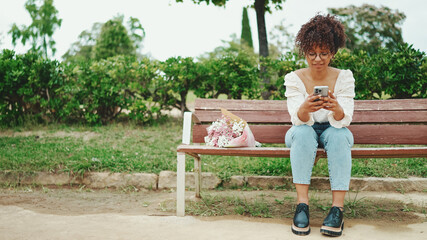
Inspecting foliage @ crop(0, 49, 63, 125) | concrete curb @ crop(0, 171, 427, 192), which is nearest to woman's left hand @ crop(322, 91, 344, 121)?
concrete curb @ crop(0, 171, 427, 192)

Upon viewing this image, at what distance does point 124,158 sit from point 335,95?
9.24 feet

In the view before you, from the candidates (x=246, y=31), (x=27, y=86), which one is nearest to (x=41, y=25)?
(x=246, y=31)

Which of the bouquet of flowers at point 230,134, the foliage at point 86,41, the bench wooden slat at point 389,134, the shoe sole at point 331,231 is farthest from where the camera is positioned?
the foliage at point 86,41

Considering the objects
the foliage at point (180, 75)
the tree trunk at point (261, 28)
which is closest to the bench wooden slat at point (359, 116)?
the foliage at point (180, 75)

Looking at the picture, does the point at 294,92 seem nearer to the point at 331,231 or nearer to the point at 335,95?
the point at 335,95

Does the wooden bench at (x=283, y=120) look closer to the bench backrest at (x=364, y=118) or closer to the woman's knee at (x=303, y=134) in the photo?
the bench backrest at (x=364, y=118)

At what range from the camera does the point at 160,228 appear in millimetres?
3066

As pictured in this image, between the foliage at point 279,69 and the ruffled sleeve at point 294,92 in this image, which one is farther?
the foliage at point 279,69

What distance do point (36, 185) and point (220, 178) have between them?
7.17 feet

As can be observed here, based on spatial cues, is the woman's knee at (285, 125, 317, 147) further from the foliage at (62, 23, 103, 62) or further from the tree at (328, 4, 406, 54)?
the foliage at (62, 23, 103, 62)

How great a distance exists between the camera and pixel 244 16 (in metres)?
29.6

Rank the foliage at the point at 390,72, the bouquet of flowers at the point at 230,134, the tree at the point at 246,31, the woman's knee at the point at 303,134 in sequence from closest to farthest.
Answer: the woman's knee at the point at 303,134, the bouquet of flowers at the point at 230,134, the foliage at the point at 390,72, the tree at the point at 246,31

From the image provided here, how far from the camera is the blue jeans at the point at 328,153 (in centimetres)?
296

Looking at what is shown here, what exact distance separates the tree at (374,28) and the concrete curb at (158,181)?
97.6ft
